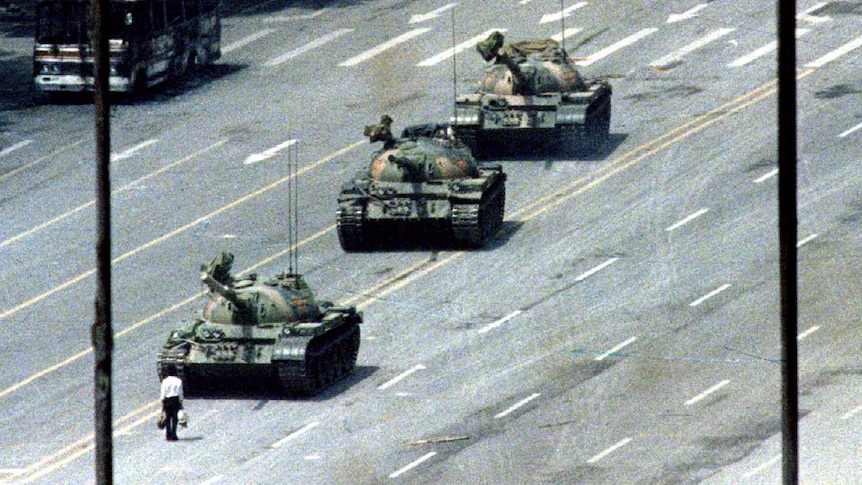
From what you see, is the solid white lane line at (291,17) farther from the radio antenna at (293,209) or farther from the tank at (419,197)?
the tank at (419,197)

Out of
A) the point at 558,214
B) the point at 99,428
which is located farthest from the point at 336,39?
the point at 99,428

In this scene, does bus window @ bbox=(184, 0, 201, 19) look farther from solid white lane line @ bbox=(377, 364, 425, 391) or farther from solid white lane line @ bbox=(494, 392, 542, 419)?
solid white lane line @ bbox=(494, 392, 542, 419)

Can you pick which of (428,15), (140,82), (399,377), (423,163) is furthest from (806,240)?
(428,15)

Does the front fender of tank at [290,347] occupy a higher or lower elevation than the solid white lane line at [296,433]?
higher

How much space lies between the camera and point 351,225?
52.4 metres

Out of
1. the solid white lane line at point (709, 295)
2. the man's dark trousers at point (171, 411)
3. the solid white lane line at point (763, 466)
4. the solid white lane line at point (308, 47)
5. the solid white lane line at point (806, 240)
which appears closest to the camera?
the solid white lane line at point (763, 466)

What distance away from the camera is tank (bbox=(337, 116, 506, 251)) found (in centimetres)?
5244

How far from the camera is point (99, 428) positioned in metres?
25.0

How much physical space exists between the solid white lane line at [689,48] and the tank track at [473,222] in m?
15.5

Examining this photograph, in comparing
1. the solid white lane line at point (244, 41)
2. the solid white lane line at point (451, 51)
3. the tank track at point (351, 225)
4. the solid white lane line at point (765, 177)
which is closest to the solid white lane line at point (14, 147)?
the solid white lane line at point (244, 41)

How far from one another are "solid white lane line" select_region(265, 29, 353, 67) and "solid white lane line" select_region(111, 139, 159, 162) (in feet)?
29.2

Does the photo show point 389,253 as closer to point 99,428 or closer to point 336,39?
point 336,39

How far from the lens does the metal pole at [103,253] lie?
24391 millimetres

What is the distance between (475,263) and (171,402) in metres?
12.7
